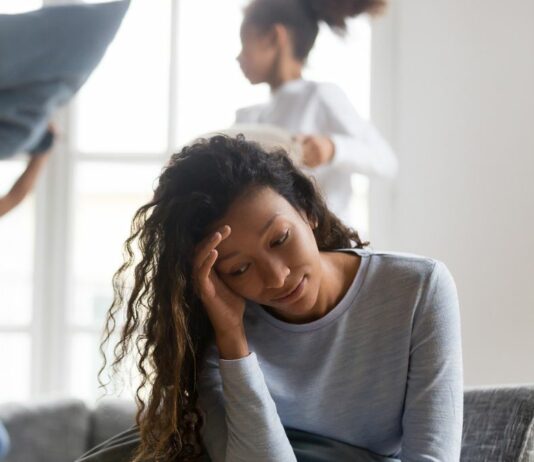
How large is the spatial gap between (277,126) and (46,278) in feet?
3.40

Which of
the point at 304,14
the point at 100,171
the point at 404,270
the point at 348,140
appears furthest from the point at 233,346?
the point at 100,171

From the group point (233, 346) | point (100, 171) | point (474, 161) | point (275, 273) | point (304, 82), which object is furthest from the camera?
point (100, 171)

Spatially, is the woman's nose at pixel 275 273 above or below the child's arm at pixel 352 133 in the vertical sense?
below

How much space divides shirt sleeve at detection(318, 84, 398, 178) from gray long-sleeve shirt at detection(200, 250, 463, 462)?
2.78 feet

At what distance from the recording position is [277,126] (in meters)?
2.51

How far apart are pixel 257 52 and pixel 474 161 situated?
0.75 metres

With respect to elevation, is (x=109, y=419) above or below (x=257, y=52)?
below

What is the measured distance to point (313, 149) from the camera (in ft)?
7.48

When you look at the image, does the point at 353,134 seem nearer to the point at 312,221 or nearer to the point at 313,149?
the point at 313,149

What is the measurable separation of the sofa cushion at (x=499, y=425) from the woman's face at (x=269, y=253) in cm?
38

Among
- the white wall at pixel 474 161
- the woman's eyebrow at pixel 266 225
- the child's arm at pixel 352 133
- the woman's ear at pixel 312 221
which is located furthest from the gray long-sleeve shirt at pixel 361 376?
the white wall at pixel 474 161

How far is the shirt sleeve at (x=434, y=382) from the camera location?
1.44 metres

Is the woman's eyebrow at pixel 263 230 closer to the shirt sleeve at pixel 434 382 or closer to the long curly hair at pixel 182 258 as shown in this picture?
the long curly hair at pixel 182 258

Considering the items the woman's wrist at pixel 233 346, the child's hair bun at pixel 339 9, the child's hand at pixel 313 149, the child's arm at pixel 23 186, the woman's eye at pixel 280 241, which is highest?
the child's hair bun at pixel 339 9
